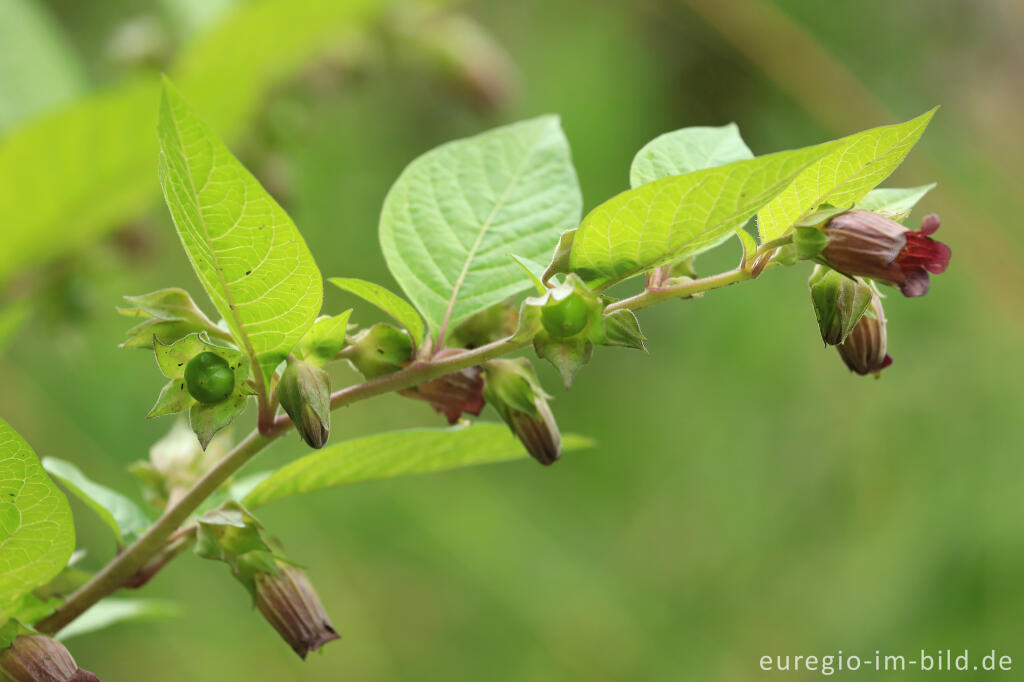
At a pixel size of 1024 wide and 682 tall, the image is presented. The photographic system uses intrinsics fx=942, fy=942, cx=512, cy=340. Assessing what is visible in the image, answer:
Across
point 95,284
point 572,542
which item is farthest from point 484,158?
point 572,542

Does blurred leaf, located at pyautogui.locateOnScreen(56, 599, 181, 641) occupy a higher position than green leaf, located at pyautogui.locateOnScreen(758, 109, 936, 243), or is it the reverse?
green leaf, located at pyautogui.locateOnScreen(758, 109, 936, 243)

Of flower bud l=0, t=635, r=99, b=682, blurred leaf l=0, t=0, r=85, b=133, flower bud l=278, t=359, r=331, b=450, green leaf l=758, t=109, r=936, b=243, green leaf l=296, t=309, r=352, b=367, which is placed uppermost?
blurred leaf l=0, t=0, r=85, b=133

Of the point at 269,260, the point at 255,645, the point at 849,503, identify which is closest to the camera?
the point at 269,260

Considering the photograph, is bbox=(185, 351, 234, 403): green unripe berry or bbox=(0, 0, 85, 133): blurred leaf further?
bbox=(0, 0, 85, 133): blurred leaf

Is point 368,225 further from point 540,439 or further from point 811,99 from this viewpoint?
point 540,439

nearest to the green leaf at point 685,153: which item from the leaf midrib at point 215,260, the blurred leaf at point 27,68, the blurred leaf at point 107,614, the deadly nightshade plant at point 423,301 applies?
the deadly nightshade plant at point 423,301

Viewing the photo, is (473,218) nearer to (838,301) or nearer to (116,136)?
(838,301)

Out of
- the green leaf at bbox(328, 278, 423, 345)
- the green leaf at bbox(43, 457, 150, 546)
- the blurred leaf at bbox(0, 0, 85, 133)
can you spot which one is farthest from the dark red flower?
the blurred leaf at bbox(0, 0, 85, 133)

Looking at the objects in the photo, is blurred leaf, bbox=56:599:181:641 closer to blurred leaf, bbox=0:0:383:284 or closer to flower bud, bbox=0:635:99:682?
flower bud, bbox=0:635:99:682
